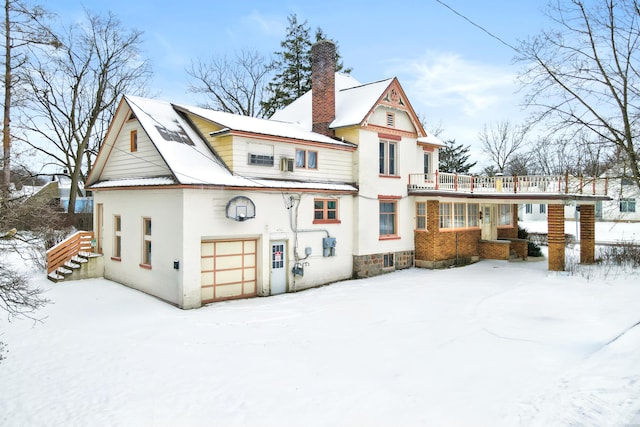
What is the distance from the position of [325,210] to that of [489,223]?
11814mm

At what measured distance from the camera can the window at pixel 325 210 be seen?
17.0m

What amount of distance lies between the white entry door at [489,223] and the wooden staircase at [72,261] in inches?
753

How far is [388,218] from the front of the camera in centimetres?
1984

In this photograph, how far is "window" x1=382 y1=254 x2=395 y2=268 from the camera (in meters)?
19.5

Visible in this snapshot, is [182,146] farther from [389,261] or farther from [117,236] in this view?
[389,261]

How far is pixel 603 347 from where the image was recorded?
890 centimetres

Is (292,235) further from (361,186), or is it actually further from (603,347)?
(603,347)

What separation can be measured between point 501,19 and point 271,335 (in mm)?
9210

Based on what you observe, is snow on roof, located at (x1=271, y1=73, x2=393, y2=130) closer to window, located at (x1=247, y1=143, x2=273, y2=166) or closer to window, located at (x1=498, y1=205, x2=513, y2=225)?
window, located at (x1=247, y1=143, x2=273, y2=166)

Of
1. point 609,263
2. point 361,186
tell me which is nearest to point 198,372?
point 361,186

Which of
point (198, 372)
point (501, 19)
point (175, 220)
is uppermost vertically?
point (501, 19)

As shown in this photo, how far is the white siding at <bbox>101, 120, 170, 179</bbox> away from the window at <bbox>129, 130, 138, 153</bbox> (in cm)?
12

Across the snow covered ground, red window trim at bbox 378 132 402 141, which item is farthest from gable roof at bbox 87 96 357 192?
the snow covered ground

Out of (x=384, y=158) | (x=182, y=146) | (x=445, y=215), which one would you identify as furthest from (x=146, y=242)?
(x=445, y=215)
